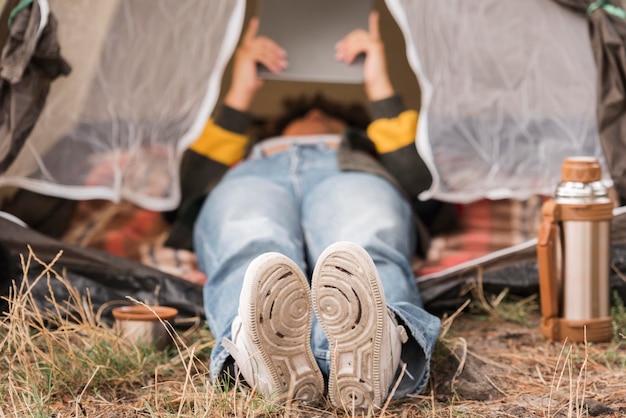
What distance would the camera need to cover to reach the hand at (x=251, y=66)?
2262mm

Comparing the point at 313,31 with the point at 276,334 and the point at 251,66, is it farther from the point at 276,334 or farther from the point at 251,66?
the point at 276,334

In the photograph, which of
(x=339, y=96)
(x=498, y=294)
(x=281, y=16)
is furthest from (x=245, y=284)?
(x=339, y=96)

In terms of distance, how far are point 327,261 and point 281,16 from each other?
123 cm

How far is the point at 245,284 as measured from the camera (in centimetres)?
131

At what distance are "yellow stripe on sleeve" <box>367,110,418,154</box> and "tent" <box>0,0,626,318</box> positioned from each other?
57mm

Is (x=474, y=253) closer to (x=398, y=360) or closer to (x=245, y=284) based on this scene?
(x=398, y=360)

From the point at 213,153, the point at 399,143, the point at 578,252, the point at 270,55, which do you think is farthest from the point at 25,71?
the point at 578,252

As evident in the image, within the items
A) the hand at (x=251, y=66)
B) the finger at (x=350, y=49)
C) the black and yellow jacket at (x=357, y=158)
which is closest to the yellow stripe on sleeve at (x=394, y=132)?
the black and yellow jacket at (x=357, y=158)

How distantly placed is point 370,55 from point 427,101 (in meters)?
0.26

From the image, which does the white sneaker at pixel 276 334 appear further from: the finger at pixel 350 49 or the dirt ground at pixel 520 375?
the finger at pixel 350 49

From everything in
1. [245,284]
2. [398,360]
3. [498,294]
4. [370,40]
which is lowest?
[498,294]

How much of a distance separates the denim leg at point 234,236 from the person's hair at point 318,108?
0.38 m

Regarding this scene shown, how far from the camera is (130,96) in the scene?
7.11 ft

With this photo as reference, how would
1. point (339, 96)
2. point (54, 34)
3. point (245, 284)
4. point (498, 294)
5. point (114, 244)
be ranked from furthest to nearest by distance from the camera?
point (339, 96), point (114, 244), point (498, 294), point (54, 34), point (245, 284)
